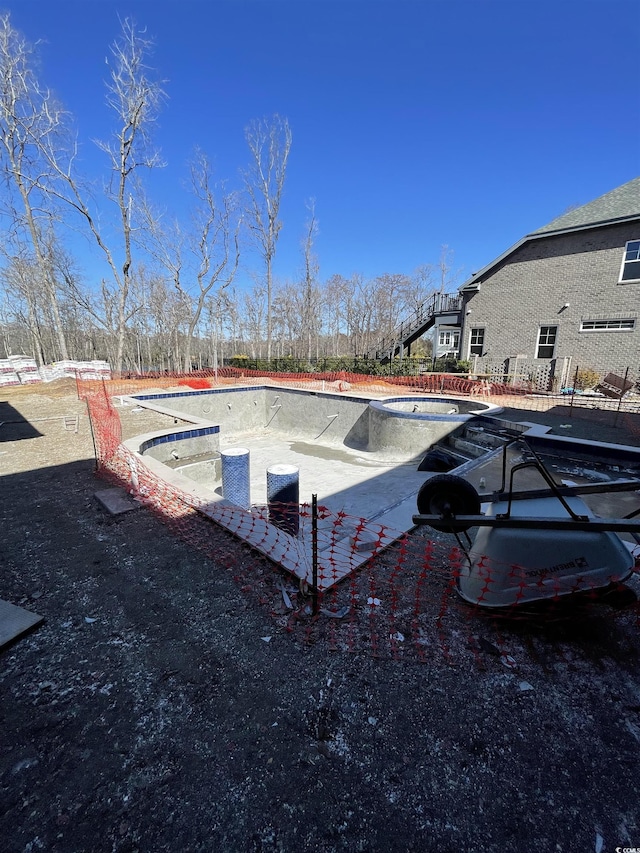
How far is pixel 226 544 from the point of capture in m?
3.40

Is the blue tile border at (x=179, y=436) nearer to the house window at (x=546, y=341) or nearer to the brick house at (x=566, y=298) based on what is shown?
the brick house at (x=566, y=298)

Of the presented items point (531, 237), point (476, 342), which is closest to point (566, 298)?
point (531, 237)

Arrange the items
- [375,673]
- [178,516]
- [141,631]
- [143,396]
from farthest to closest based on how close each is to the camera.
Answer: [143,396], [178,516], [141,631], [375,673]

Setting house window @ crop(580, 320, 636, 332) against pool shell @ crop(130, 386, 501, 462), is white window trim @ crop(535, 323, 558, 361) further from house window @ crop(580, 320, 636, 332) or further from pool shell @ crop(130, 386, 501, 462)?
pool shell @ crop(130, 386, 501, 462)

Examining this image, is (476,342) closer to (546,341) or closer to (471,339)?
(471,339)

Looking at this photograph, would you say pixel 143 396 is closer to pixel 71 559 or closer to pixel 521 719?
pixel 71 559

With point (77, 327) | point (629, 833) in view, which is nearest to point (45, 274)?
point (77, 327)

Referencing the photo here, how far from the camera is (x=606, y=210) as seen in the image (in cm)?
1492

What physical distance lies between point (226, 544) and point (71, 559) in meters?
1.41

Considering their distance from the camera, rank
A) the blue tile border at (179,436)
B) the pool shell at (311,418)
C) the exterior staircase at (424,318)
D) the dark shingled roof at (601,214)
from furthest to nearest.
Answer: the exterior staircase at (424,318), the dark shingled roof at (601,214), the pool shell at (311,418), the blue tile border at (179,436)

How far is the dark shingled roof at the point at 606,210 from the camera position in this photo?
14211 millimetres

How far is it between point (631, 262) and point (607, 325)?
8.19 feet

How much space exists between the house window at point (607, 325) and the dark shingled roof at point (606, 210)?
3.95 m

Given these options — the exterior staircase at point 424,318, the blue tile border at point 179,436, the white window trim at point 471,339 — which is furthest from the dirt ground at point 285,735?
the exterior staircase at point 424,318
